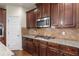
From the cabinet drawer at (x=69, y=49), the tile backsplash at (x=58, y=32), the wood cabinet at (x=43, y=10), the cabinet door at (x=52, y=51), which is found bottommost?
the cabinet door at (x=52, y=51)

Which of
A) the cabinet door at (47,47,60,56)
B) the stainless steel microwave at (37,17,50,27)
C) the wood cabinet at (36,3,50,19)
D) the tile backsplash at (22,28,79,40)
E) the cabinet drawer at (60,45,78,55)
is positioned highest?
the wood cabinet at (36,3,50,19)

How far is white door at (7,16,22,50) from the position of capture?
3236mm

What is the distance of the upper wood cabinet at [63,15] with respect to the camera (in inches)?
138

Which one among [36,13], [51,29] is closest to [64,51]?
[51,29]

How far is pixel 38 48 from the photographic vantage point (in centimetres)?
365

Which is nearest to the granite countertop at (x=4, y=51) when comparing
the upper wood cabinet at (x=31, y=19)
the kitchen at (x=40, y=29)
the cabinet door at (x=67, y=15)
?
the kitchen at (x=40, y=29)

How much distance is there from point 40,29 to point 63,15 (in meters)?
0.61

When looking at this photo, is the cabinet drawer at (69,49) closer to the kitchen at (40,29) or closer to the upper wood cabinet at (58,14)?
the kitchen at (40,29)

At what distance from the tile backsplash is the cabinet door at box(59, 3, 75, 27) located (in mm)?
155

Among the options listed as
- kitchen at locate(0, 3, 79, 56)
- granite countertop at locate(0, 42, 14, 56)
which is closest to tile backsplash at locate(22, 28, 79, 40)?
kitchen at locate(0, 3, 79, 56)

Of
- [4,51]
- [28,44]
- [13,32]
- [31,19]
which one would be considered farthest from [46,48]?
[4,51]

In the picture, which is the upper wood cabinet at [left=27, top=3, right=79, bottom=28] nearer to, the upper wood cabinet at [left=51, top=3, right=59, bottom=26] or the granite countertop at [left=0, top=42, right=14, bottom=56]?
the upper wood cabinet at [left=51, top=3, right=59, bottom=26]

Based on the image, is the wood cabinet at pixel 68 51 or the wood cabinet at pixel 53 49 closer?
the wood cabinet at pixel 68 51

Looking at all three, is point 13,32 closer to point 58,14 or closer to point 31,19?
point 31,19
